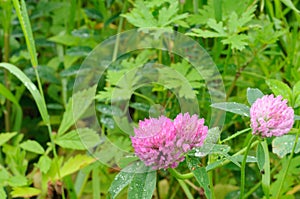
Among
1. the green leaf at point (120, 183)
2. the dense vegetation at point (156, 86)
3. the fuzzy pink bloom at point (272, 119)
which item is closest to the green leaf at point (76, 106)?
the dense vegetation at point (156, 86)

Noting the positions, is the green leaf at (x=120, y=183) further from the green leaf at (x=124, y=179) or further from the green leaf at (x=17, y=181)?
the green leaf at (x=17, y=181)

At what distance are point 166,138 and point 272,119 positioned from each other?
0.43 feet

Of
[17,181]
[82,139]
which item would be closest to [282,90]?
[82,139]

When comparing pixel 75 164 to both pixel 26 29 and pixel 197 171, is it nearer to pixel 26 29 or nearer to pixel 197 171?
pixel 26 29

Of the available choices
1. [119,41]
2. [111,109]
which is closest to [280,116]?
Answer: [111,109]

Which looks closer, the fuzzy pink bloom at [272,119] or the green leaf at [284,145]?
the fuzzy pink bloom at [272,119]

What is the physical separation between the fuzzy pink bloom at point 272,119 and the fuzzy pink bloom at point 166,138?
0.07 metres

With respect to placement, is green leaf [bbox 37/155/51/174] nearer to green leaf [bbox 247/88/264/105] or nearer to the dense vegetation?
the dense vegetation

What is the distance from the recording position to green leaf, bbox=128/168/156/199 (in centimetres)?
79

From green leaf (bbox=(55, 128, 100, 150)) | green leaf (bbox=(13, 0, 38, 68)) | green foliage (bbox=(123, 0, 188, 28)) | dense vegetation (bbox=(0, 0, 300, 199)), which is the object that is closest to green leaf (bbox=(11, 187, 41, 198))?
dense vegetation (bbox=(0, 0, 300, 199))

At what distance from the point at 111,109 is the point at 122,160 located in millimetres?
424

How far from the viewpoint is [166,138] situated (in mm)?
736

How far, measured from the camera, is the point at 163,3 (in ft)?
4.09

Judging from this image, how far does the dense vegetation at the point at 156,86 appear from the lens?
3.65 feet
